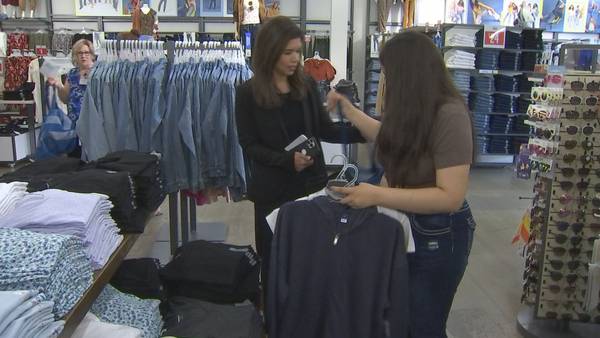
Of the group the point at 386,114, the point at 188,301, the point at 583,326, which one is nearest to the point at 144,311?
the point at 188,301

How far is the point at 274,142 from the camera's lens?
2.35 metres

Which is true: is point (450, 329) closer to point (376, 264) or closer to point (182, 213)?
point (376, 264)

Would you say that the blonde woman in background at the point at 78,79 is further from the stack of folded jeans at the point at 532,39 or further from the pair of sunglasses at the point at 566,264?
the stack of folded jeans at the point at 532,39

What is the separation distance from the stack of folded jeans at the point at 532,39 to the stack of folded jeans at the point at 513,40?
0.36 feet

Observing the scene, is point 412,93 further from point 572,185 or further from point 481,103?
point 481,103

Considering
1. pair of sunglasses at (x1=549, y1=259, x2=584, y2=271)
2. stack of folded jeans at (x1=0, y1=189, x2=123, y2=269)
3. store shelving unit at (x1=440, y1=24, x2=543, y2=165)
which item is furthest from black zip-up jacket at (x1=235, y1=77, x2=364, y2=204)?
store shelving unit at (x1=440, y1=24, x2=543, y2=165)

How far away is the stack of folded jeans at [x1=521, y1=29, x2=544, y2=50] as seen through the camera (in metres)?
7.32

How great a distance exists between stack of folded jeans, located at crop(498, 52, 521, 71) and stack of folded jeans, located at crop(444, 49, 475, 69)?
0.51 metres

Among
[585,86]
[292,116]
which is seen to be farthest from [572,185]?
[292,116]

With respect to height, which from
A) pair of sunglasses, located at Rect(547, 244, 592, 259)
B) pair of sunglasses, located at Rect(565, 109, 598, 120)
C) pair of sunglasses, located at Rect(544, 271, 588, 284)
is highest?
pair of sunglasses, located at Rect(565, 109, 598, 120)

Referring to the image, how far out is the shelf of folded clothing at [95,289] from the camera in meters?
1.27

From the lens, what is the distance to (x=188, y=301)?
2.14m

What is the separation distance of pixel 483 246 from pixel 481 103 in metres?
3.51

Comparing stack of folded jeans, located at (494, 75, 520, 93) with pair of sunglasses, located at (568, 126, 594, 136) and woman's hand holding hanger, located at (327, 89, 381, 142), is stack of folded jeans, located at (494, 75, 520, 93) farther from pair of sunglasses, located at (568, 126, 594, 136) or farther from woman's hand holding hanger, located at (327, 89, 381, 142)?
woman's hand holding hanger, located at (327, 89, 381, 142)
